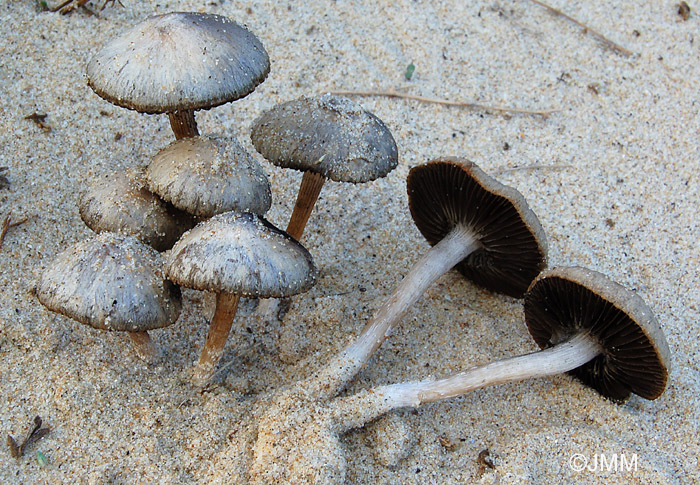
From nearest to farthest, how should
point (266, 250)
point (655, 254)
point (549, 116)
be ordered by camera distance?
point (266, 250) → point (655, 254) → point (549, 116)

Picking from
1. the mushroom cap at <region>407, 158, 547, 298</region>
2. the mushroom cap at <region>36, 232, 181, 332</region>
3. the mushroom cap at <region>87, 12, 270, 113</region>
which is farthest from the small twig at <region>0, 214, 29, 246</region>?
the mushroom cap at <region>407, 158, 547, 298</region>

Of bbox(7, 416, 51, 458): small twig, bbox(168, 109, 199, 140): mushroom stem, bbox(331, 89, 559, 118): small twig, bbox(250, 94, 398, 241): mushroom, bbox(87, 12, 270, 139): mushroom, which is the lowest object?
bbox(7, 416, 51, 458): small twig

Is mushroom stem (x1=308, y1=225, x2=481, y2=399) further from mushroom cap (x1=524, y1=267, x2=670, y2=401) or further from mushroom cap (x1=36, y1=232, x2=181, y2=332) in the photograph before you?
mushroom cap (x1=36, y1=232, x2=181, y2=332)

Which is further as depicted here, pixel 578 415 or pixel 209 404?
pixel 578 415

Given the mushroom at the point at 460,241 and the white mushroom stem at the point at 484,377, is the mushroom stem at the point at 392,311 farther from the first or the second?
the white mushroom stem at the point at 484,377

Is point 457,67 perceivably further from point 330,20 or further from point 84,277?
point 84,277

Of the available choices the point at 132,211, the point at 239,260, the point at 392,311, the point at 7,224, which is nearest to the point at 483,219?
the point at 392,311

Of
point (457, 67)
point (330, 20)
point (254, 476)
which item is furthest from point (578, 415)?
point (330, 20)
